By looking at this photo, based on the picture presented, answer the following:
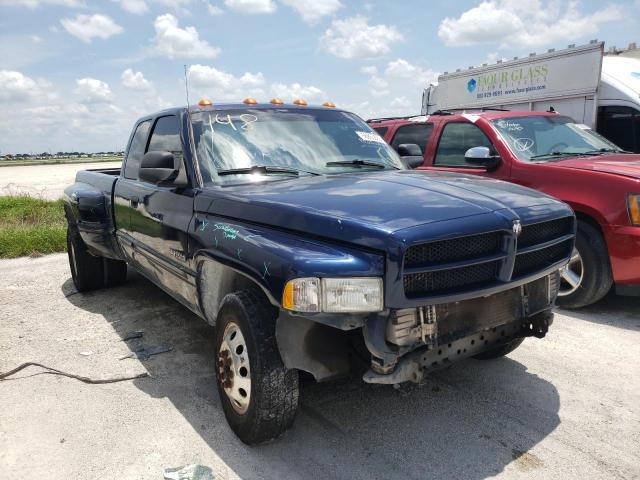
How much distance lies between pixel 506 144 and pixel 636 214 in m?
1.48

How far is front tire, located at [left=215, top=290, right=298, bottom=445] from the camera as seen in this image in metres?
2.58

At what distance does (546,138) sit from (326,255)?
425cm

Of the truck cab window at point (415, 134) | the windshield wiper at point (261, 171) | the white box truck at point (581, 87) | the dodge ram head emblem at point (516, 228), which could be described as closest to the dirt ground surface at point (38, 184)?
the truck cab window at point (415, 134)

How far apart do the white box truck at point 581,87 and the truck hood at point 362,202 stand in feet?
18.6

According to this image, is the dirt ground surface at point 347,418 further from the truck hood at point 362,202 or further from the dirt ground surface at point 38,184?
the dirt ground surface at point 38,184

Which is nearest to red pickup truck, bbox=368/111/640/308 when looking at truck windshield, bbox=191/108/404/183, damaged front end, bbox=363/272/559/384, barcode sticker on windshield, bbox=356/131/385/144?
barcode sticker on windshield, bbox=356/131/385/144

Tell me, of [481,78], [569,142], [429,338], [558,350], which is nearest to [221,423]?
[429,338]

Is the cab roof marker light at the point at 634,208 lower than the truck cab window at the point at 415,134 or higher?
lower

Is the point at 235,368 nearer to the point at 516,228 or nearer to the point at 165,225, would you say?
the point at 165,225

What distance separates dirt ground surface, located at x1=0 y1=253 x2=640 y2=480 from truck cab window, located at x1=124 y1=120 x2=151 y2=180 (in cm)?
148

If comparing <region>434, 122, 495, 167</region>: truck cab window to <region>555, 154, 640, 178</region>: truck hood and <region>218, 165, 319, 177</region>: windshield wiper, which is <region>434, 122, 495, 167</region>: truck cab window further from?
<region>218, 165, 319, 177</region>: windshield wiper

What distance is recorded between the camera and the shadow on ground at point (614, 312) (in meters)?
4.61

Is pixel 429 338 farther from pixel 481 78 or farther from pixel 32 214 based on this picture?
pixel 32 214

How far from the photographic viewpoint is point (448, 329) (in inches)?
98.9
